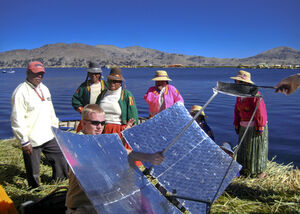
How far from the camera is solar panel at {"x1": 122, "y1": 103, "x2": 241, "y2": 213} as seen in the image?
10.00 ft

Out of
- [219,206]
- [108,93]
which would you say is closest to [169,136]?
[219,206]

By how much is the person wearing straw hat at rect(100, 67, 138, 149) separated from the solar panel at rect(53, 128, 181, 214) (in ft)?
7.40

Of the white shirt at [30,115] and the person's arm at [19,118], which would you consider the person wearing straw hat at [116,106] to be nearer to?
the white shirt at [30,115]

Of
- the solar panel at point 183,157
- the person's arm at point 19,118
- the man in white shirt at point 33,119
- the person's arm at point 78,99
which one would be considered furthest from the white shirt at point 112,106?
the solar panel at point 183,157

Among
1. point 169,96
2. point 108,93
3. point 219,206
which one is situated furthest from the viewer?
point 169,96

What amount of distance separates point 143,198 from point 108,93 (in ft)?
8.95

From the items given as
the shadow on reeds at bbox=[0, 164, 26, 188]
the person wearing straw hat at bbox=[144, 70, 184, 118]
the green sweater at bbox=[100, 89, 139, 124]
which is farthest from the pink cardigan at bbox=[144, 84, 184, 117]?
the shadow on reeds at bbox=[0, 164, 26, 188]

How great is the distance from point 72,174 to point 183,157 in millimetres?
Answer: 1474

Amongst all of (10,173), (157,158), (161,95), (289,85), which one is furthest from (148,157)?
(10,173)

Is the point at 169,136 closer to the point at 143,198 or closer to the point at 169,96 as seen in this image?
the point at 143,198

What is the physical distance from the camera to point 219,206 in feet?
13.0

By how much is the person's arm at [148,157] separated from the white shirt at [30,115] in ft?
8.01

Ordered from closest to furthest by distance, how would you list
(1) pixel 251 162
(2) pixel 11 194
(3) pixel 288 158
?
(2) pixel 11 194 → (1) pixel 251 162 → (3) pixel 288 158

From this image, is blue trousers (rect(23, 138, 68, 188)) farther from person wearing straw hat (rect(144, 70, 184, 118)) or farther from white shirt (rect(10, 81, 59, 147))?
person wearing straw hat (rect(144, 70, 184, 118))
